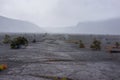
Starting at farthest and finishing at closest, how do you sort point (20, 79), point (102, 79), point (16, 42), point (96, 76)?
point (16, 42)
point (96, 76)
point (102, 79)
point (20, 79)

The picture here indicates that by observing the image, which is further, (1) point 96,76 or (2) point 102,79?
(1) point 96,76

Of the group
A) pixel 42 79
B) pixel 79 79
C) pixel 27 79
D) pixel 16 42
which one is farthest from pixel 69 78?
pixel 16 42

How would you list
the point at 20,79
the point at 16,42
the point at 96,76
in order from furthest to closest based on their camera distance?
1. the point at 16,42
2. the point at 96,76
3. the point at 20,79

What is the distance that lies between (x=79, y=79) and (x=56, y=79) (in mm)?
1439

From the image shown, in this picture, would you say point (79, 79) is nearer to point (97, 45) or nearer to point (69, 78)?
point (69, 78)

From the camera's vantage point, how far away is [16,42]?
41.8 meters

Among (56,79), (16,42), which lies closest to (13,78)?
(56,79)

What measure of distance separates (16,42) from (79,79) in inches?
1203

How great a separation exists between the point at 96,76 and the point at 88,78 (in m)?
0.89

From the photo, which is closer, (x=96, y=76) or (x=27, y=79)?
(x=27, y=79)

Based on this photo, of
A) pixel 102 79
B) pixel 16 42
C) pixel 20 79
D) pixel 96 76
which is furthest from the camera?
pixel 16 42

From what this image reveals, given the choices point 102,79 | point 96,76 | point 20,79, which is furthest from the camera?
point 96,76

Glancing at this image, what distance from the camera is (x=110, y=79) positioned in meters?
13.2

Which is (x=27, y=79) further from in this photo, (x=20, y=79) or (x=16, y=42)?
(x=16, y=42)
